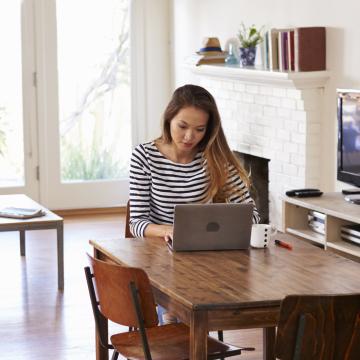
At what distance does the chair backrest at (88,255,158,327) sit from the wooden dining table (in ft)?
0.17

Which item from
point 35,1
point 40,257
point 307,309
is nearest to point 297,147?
point 40,257

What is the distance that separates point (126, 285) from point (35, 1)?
559 centimetres

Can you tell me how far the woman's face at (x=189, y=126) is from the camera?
143 inches

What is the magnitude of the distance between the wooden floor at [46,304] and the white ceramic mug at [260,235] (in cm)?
108

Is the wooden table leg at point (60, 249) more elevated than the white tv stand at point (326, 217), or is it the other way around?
the white tv stand at point (326, 217)

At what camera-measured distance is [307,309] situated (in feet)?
8.56

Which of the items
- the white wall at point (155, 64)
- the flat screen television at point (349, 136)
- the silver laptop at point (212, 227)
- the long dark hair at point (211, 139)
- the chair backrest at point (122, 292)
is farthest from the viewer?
the white wall at point (155, 64)

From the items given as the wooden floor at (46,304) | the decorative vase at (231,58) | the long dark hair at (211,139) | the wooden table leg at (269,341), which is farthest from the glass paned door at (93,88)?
the wooden table leg at (269,341)

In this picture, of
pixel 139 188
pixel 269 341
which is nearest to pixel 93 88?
pixel 139 188

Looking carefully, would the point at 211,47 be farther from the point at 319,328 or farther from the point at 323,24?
the point at 319,328

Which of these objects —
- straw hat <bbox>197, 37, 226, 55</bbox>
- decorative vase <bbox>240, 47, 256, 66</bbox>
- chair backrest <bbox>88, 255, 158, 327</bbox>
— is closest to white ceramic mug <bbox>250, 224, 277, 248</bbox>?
chair backrest <bbox>88, 255, 158, 327</bbox>

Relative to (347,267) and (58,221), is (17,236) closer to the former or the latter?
(58,221)

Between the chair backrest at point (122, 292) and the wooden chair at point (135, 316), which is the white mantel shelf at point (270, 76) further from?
the chair backrest at point (122, 292)

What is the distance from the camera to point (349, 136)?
5215 mm
